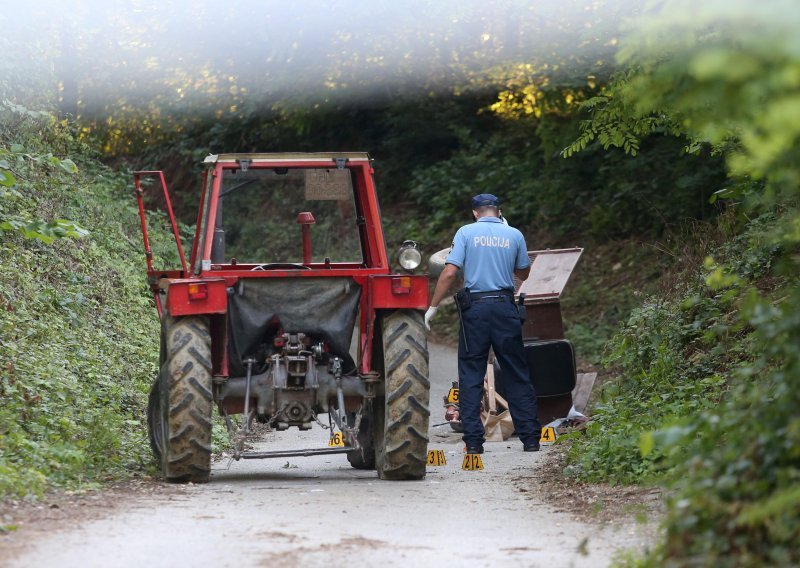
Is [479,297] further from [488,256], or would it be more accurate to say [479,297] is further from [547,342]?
[547,342]

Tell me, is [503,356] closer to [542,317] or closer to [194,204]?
[542,317]

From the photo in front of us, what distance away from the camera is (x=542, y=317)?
12.5 meters

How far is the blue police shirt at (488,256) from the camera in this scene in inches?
416

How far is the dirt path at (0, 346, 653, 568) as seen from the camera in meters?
5.86

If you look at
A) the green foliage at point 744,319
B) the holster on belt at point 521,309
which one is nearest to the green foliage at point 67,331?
the holster on belt at point 521,309

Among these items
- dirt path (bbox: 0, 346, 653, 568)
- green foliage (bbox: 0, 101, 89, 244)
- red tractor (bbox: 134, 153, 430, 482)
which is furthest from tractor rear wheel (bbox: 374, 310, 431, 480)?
green foliage (bbox: 0, 101, 89, 244)

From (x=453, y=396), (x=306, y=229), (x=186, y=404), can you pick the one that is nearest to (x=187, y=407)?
(x=186, y=404)

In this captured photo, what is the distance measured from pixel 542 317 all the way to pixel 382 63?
15579 mm

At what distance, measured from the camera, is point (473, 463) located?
32.3 feet

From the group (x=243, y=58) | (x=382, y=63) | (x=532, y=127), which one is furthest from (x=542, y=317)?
(x=243, y=58)

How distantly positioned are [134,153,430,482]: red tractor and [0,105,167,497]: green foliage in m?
0.64

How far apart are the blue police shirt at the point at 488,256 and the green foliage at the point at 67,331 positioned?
2.80 m

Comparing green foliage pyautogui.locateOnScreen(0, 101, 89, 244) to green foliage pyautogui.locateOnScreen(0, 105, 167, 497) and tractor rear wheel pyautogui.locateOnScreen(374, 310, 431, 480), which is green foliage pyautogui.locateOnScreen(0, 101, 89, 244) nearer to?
green foliage pyautogui.locateOnScreen(0, 105, 167, 497)

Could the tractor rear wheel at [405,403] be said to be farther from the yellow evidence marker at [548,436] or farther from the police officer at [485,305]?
the yellow evidence marker at [548,436]
